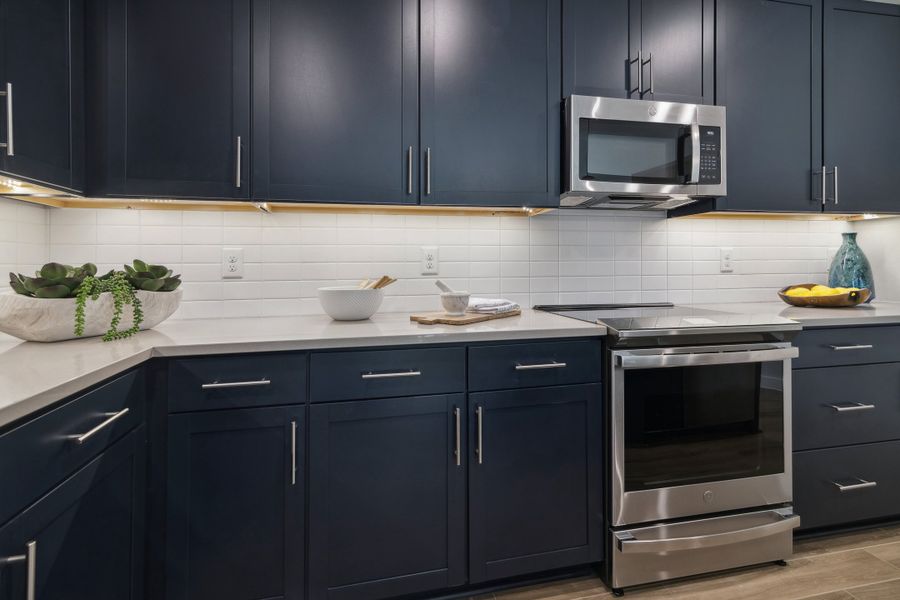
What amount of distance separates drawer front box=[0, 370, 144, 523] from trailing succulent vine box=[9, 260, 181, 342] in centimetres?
26

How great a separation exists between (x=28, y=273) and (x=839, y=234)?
3.70 metres

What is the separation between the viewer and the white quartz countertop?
0.91 metres

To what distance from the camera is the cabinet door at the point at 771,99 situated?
83.0 inches

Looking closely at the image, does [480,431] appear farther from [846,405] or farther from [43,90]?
[43,90]

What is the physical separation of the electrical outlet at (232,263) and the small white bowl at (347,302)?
437mm

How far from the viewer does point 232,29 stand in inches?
65.9

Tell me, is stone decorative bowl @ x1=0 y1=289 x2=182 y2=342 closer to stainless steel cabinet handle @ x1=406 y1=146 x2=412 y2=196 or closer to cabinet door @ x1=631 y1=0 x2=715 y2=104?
stainless steel cabinet handle @ x1=406 y1=146 x2=412 y2=196

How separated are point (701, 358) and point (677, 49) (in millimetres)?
1322

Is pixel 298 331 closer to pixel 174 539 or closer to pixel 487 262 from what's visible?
pixel 174 539

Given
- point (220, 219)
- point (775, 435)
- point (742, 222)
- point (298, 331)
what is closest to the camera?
point (298, 331)

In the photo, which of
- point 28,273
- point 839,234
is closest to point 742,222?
point 839,234

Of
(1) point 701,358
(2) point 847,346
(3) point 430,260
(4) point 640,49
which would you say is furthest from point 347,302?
(2) point 847,346

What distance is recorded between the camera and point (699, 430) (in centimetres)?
172

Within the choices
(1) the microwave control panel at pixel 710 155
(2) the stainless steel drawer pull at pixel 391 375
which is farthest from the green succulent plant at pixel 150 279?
(1) the microwave control panel at pixel 710 155
